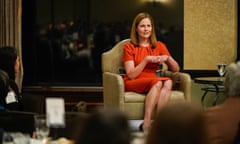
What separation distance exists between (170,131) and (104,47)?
6161 mm

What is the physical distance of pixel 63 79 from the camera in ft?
24.7

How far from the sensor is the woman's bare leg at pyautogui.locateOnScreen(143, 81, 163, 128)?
5500mm

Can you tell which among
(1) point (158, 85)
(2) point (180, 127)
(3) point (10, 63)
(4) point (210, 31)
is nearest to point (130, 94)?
(1) point (158, 85)

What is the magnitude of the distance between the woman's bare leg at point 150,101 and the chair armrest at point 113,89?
0.90 ft

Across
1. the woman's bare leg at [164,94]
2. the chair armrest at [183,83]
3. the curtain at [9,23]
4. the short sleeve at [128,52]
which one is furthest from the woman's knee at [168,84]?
the curtain at [9,23]

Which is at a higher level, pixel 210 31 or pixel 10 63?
pixel 210 31

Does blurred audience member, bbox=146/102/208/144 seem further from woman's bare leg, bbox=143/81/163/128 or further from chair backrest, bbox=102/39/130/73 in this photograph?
chair backrest, bbox=102/39/130/73

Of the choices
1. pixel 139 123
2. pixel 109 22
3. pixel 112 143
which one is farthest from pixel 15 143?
pixel 109 22

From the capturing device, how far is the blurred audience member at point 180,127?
4.37 feet

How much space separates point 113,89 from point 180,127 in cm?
431

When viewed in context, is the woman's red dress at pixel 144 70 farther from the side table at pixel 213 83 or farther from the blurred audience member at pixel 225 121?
the blurred audience member at pixel 225 121

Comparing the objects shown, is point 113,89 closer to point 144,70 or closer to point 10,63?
point 144,70

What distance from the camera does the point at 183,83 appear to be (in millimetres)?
5645

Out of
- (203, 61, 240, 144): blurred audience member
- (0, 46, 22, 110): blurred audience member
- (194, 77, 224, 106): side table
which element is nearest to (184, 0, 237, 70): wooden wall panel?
(194, 77, 224, 106): side table
